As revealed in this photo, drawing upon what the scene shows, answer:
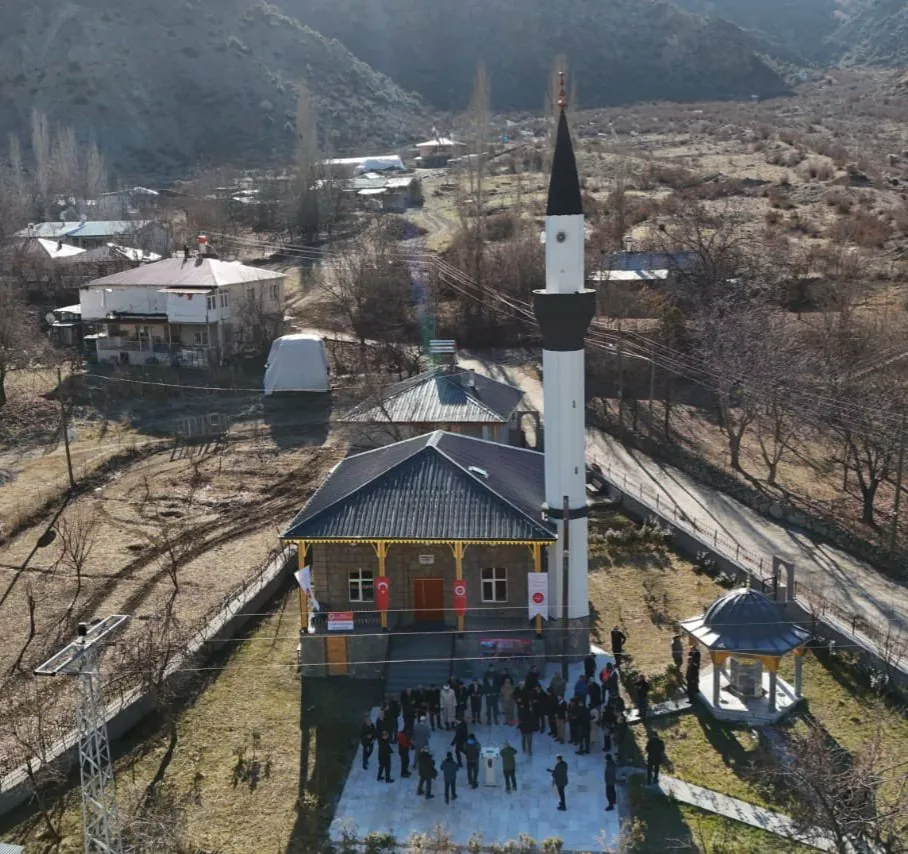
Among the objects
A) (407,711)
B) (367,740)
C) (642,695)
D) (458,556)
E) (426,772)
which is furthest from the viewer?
(458,556)

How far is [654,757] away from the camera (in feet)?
55.9

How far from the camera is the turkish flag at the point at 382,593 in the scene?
21375 millimetres

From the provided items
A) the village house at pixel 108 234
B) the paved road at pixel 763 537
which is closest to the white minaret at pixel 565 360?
the paved road at pixel 763 537

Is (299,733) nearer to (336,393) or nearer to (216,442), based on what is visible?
(216,442)

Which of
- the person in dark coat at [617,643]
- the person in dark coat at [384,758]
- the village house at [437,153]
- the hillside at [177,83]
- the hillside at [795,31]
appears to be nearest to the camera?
the person in dark coat at [384,758]

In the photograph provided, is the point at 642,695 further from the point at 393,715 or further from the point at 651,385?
the point at 651,385

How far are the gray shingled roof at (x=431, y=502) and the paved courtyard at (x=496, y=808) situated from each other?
4.70 metres

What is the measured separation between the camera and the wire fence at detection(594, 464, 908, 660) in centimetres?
2214

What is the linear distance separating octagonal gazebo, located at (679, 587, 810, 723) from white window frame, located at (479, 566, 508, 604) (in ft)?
13.9

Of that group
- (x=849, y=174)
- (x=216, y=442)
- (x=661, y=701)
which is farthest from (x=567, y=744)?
(x=849, y=174)

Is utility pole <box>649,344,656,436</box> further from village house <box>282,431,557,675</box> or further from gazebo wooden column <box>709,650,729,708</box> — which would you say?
gazebo wooden column <box>709,650,729,708</box>

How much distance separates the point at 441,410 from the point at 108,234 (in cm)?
4681

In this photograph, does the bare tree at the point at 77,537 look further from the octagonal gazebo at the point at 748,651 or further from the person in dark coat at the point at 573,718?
the octagonal gazebo at the point at 748,651

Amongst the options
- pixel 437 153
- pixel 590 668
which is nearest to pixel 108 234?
pixel 437 153
